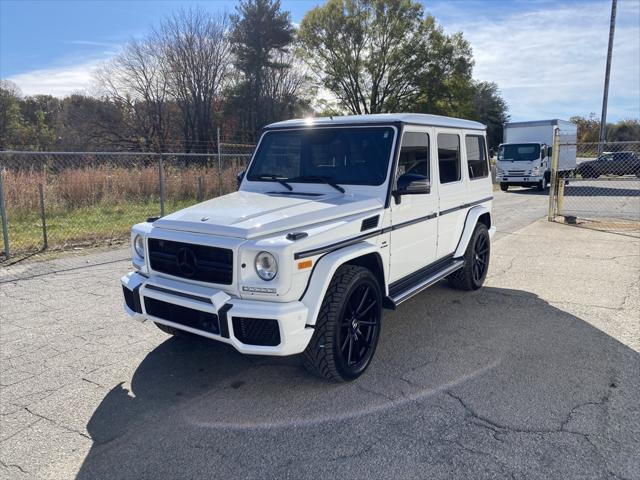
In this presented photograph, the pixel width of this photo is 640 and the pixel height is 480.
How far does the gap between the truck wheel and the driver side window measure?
1.15 m

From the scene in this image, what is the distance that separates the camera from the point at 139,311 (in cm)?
370

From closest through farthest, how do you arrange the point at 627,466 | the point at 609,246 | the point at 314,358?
the point at 627,466, the point at 314,358, the point at 609,246

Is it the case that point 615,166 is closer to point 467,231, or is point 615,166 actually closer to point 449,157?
point 467,231

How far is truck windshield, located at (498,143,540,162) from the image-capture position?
21.3m

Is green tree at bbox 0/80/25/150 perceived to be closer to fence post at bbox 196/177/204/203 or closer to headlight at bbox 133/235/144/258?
fence post at bbox 196/177/204/203

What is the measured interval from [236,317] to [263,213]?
893mm

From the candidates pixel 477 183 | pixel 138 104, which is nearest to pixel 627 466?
pixel 477 183

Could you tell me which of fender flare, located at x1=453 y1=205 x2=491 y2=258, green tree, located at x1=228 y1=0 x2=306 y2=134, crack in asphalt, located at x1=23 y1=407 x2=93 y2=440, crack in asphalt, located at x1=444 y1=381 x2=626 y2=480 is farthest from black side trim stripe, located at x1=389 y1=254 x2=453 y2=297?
green tree, located at x1=228 y1=0 x2=306 y2=134

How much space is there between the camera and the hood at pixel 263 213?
10.9ft

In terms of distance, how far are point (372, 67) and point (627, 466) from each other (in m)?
37.3

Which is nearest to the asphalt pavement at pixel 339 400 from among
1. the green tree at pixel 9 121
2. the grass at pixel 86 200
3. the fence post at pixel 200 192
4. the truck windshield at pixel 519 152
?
the grass at pixel 86 200

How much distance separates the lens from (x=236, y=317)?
308 cm

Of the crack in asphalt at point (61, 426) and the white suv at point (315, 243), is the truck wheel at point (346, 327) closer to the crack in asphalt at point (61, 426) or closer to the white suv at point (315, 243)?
the white suv at point (315, 243)

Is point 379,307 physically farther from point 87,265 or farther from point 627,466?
point 87,265
